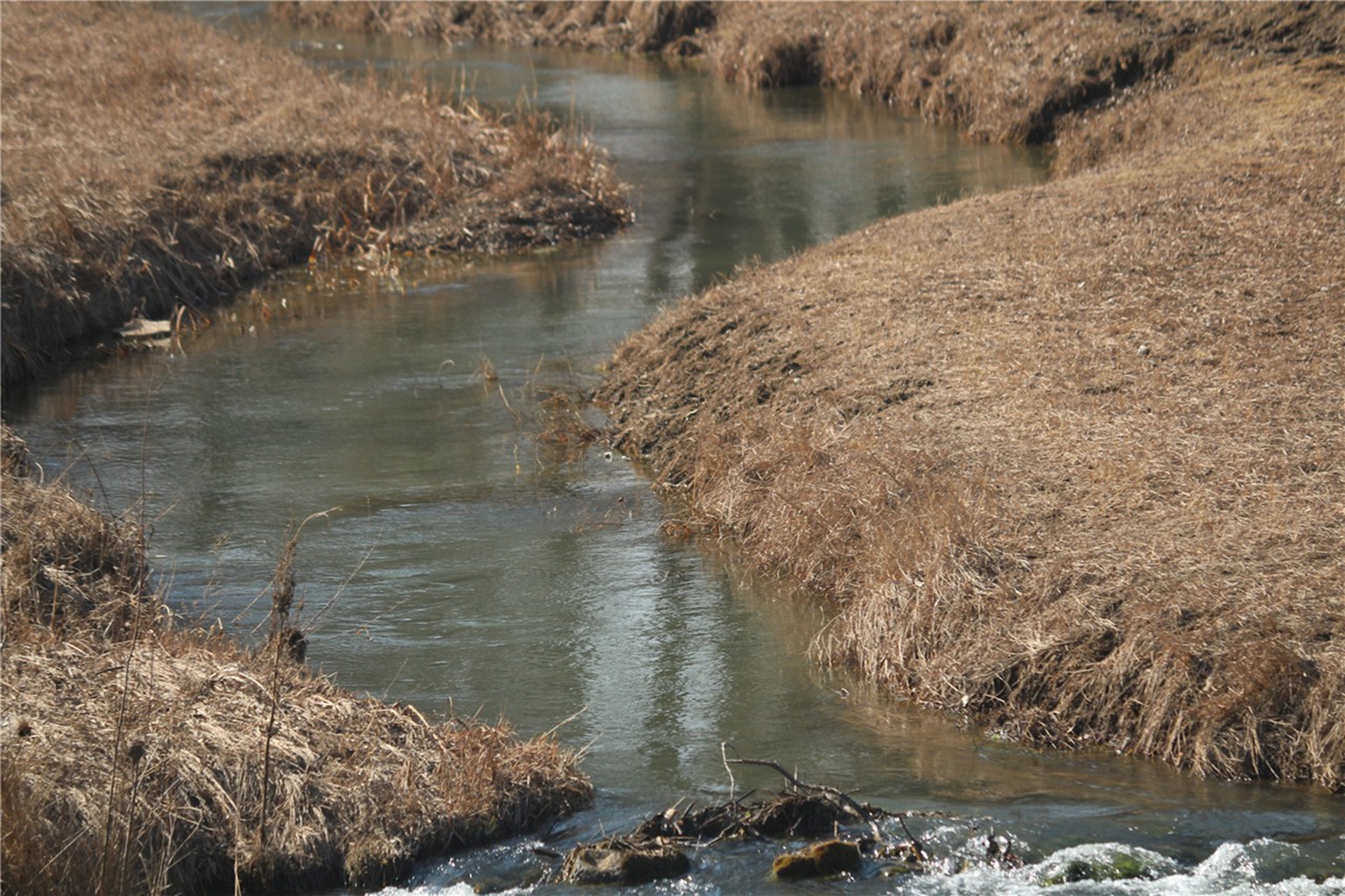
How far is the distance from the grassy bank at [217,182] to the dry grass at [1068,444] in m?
5.55

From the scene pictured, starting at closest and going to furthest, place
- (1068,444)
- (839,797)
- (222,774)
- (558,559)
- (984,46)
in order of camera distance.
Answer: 1. (222,774)
2. (839,797)
3. (1068,444)
4. (558,559)
5. (984,46)

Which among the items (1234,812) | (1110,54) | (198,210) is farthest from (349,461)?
(1110,54)

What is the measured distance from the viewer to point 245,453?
1221 centimetres

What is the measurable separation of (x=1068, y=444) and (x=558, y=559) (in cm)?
325

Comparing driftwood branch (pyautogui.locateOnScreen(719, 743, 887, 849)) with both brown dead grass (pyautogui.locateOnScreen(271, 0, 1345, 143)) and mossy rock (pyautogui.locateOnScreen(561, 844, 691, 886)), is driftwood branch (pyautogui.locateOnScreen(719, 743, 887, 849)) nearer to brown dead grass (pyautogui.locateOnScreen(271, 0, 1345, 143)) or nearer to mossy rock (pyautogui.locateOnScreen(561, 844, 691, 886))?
mossy rock (pyautogui.locateOnScreen(561, 844, 691, 886))

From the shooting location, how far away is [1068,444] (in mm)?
9344

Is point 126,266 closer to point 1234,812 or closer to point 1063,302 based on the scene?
point 1063,302

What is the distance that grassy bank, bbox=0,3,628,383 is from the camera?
50.5ft

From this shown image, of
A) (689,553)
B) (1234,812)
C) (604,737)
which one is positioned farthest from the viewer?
(689,553)

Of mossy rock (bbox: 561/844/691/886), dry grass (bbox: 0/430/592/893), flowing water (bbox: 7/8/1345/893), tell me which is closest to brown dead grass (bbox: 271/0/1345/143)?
flowing water (bbox: 7/8/1345/893)

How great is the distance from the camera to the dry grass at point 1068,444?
7.20 meters

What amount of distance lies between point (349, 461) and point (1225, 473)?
21.2 ft

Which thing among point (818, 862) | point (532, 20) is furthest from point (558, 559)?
point (532, 20)

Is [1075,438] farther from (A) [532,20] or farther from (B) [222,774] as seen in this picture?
(A) [532,20]
